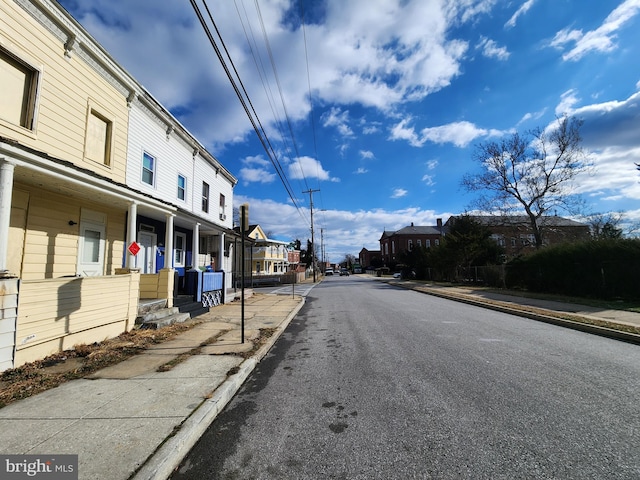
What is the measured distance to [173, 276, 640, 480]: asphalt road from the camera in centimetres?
274

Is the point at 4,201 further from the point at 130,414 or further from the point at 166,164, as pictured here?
the point at 166,164

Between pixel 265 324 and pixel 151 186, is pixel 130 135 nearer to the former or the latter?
pixel 151 186

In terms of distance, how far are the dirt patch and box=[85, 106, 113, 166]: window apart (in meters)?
5.22

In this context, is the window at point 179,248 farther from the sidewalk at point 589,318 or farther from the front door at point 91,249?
the sidewalk at point 589,318

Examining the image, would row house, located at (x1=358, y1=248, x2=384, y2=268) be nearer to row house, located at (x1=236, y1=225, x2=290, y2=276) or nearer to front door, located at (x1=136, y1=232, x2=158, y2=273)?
row house, located at (x1=236, y1=225, x2=290, y2=276)

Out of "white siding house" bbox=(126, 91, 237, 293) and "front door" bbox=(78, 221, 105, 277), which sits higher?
"white siding house" bbox=(126, 91, 237, 293)

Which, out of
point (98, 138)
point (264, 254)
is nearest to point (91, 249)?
point (98, 138)

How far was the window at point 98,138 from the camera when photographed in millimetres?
9016

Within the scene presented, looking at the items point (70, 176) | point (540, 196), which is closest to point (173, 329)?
point (70, 176)

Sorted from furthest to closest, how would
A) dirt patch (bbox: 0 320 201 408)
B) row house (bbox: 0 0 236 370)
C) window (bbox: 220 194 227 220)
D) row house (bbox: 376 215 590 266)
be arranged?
row house (bbox: 376 215 590 266) → window (bbox: 220 194 227 220) → row house (bbox: 0 0 236 370) → dirt patch (bbox: 0 320 201 408)

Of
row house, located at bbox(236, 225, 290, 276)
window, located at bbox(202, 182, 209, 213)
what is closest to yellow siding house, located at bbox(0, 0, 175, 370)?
window, located at bbox(202, 182, 209, 213)

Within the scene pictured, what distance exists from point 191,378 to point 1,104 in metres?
6.99

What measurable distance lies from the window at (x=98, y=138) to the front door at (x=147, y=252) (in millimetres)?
2769

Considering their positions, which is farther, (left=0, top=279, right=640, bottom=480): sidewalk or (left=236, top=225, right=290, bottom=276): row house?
(left=236, top=225, right=290, bottom=276): row house
